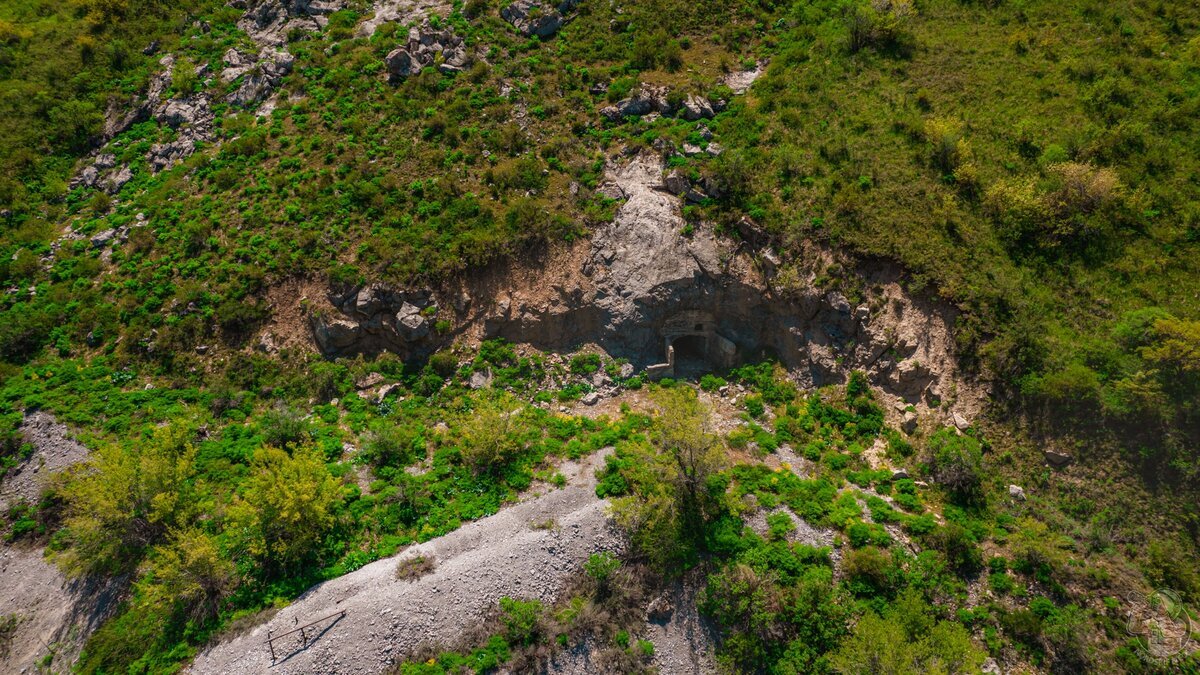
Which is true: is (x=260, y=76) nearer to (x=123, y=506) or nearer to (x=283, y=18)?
(x=283, y=18)

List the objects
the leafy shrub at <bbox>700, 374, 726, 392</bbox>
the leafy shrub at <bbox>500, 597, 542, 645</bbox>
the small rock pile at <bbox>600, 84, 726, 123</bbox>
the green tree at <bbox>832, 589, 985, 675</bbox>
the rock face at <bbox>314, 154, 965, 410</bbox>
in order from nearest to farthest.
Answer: the green tree at <bbox>832, 589, 985, 675</bbox> → the leafy shrub at <bbox>500, 597, 542, 645</bbox> → the leafy shrub at <bbox>700, 374, 726, 392</bbox> → the rock face at <bbox>314, 154, 965, 410</bbox> → the small rock pile at <bbox>600, 84, 726, 123</bbox>

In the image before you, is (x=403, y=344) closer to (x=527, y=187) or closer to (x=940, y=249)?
(x=527, y=187)

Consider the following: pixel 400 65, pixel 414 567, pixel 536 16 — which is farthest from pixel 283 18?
pixel 414 567

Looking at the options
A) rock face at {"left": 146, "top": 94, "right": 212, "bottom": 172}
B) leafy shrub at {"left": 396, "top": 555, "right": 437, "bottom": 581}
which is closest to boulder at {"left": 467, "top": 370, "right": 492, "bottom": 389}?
leafy shrub at {"left": 396, "top": 555, "right": 437, "bottom": 581}

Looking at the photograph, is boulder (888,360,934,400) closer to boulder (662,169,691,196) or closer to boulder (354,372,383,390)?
boulder (662,169,691,196)

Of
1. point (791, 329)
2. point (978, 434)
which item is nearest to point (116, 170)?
point (791, 329)
